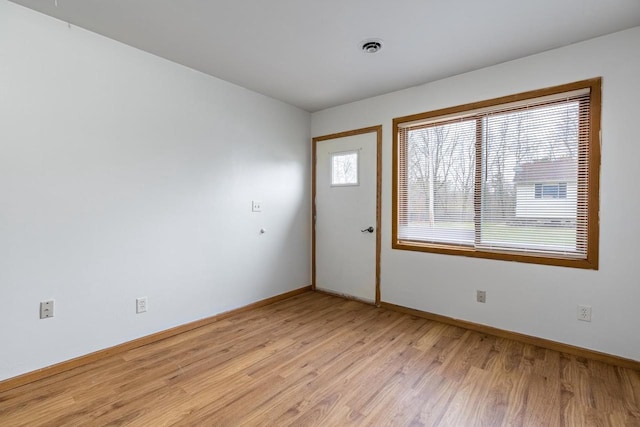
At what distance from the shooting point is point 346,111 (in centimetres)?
378

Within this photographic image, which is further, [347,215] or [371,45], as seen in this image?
[347,215]

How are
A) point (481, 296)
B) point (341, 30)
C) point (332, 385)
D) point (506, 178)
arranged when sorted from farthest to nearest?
1. point (481, 296)
2. point (506, 178)
3. point (341, 30)
4. point (332, 385)

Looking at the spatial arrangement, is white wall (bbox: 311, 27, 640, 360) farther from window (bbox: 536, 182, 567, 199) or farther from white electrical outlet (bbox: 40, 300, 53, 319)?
white electrical outlet (bbox: 40, 300, 53, 319)

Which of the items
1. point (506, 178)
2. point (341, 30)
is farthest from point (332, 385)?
point (341, 30)

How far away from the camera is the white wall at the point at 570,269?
217cm

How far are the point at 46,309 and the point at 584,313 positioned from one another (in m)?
3.90

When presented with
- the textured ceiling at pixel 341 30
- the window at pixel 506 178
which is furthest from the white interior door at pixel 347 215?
the textured ceiling at pixel 341 30

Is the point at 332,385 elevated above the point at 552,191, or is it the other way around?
the point at 552,191

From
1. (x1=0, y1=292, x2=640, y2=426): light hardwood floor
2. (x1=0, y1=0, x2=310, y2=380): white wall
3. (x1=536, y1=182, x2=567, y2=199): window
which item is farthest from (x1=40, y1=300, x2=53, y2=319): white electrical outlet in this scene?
A: (x1=536, y1=182, x2=567, y2=199): window

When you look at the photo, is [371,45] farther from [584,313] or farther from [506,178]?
[584,313]

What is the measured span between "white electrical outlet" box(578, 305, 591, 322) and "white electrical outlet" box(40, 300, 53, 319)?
3.86 meters

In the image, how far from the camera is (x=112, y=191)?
2330mm

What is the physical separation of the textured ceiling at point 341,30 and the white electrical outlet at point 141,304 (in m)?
2.05

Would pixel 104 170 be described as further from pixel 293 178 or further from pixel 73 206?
pixel 293 178
